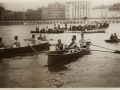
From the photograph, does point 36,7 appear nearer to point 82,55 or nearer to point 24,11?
point 24,11

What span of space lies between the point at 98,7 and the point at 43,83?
1033mm

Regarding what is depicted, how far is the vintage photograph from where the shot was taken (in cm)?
250

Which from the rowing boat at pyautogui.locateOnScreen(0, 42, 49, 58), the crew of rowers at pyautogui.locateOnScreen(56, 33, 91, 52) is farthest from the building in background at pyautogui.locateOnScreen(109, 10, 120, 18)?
the rowing boat at pyautogui.locateOnScreen(0, 42, 49, 58)

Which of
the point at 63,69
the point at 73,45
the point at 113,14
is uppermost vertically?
the point at 113,14

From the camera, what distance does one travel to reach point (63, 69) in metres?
2.52

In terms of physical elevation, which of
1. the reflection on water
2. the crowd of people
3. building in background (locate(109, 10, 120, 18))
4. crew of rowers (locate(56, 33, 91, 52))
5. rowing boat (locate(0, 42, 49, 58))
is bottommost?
the reflection on water

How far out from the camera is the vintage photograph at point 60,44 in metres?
2.50

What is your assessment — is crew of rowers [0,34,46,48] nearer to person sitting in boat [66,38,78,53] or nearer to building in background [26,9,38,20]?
building in background [26,9,38,20]

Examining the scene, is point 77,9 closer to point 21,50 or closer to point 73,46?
point 73,46

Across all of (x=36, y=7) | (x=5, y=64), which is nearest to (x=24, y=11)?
(x=36, y=7)

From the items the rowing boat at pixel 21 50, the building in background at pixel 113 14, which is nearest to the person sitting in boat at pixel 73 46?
the rowing boat at pixel 21 50

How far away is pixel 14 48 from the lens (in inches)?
102

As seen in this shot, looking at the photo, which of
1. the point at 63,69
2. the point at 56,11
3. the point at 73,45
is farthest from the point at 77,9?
the point at 63,69

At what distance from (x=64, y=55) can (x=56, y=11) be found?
0.51 meters
